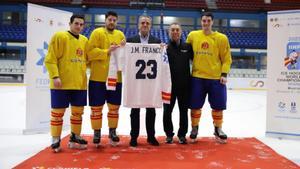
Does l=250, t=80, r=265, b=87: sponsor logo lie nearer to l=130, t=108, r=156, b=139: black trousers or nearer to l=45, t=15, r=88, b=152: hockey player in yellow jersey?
l=130, t=108, r=156, b=139: black trousers

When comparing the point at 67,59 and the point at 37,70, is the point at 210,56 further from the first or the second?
the point at 37,70

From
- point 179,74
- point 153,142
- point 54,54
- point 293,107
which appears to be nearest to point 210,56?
point 179,74

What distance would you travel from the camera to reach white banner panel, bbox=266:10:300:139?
18.1ft

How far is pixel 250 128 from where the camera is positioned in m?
6.44

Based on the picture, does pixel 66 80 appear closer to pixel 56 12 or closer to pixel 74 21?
pixel 74 21

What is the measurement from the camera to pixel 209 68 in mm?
4898

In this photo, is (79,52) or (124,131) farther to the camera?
(124,131)

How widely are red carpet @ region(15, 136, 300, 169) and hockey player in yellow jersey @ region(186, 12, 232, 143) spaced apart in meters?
0.47

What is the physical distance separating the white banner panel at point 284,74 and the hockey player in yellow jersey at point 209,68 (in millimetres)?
1166

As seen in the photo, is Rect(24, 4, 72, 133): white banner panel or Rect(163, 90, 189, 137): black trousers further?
Rect(24, 4, 72, 133): white banner panel

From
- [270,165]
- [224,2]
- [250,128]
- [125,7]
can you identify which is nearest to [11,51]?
[125,7]

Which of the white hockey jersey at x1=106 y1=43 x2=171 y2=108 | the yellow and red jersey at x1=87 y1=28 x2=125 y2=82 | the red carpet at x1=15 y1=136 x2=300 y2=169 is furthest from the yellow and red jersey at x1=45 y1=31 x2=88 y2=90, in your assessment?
the red carpet at x1=15 y1=136 x2=300 y2=169

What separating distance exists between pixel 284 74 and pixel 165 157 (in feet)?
8.92

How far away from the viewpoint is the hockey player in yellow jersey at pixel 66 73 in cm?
421
